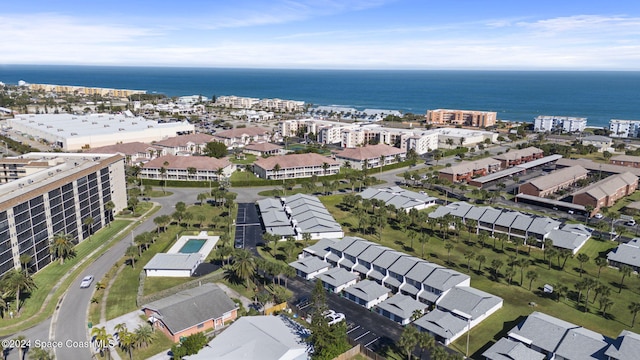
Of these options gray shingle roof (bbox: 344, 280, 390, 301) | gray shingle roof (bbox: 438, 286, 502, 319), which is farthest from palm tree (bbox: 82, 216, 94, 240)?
gray shingle roof (bbox: 438, 286, 502, 319)

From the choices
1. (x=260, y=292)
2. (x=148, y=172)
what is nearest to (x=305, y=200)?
(x=260, y=292)

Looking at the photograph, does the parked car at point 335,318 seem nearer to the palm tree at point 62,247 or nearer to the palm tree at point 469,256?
the palm tree at point 469,256

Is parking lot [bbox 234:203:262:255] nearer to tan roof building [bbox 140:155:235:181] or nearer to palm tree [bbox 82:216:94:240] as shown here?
tan roof building [bbox 140:155:235:181]

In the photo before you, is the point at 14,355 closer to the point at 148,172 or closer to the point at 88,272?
the point at 88,272

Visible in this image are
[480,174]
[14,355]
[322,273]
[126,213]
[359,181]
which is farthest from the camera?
[480,174]

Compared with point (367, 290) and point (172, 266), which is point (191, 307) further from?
point (367, 290)
